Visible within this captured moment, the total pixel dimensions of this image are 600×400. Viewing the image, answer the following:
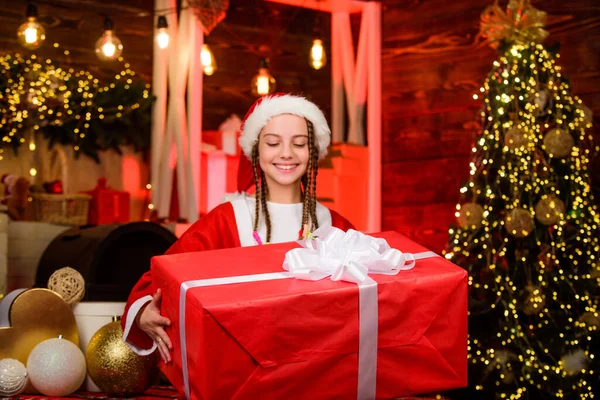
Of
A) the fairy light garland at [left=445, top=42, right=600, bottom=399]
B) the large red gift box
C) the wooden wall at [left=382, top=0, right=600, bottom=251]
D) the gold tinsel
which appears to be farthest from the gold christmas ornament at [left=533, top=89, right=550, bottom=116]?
the large red gift box

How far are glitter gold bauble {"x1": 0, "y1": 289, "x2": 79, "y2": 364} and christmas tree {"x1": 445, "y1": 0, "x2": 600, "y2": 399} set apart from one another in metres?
1.81

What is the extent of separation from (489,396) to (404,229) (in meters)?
1.88

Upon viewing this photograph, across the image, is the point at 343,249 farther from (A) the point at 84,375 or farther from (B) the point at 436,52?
(B) the point at 436,52

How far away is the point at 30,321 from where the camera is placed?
132 inches

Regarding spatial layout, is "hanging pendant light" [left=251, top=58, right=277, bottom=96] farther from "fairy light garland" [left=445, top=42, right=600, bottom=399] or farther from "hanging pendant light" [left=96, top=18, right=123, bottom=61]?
"fairy light garland" [left=445, top=42, right=600, bottom=399]

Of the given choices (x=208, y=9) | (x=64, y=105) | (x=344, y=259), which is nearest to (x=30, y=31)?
(x=64, y=105)

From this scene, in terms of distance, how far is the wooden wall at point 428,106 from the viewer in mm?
5480

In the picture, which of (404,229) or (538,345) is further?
(404,229)

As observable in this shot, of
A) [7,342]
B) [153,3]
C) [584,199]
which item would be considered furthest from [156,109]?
[584,199]

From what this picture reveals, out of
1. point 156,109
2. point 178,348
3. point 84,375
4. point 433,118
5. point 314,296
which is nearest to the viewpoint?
point 314,296

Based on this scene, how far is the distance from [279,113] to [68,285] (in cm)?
141

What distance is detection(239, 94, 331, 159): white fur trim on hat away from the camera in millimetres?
2703

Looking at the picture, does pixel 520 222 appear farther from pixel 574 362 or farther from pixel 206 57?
pixel 206 57

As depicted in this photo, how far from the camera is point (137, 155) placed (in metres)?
5.51
